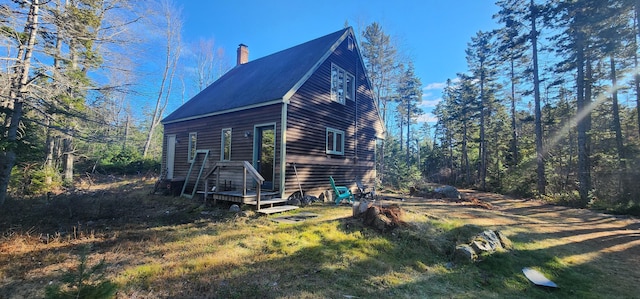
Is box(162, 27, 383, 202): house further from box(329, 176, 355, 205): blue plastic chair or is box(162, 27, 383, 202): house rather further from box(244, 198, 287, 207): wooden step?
box(329, 176, 355, 205): blue plastic chair

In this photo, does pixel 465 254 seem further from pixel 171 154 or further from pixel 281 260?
pixel 171 154

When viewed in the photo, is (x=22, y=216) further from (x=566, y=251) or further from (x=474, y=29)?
(x=474, y=29)

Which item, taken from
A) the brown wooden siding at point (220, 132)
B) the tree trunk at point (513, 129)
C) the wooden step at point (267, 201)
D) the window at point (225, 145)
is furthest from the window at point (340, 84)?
the tree trunk at point (513, 129)

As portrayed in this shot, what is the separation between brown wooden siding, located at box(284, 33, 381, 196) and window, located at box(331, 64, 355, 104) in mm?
262

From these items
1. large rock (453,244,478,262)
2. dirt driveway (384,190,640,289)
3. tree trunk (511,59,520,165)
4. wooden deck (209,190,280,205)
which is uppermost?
tree trunk (511,59,520,165)

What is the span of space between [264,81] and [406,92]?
82.3ft

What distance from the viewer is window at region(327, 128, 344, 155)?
40.1ft

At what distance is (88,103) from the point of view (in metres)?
9.66

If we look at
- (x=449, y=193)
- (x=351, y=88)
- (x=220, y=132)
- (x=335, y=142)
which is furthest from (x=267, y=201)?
(x=449, y=193)

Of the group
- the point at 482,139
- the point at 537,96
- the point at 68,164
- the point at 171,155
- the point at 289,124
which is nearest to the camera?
the point at 289,124

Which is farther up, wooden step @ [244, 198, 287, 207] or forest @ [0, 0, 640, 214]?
forest @ [0, 0, 640, 214]

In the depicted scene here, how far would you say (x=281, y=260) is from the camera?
4645 mm

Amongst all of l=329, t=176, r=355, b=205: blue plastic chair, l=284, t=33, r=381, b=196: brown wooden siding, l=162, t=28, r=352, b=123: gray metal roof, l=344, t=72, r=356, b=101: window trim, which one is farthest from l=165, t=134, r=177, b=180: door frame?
l=344, t=72, r=356, b=101: window trim

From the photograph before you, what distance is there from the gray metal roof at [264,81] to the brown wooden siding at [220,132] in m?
0.33
